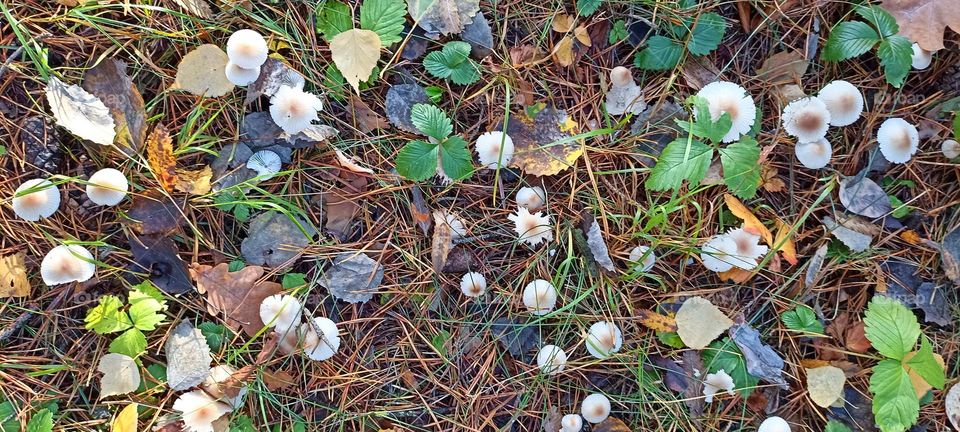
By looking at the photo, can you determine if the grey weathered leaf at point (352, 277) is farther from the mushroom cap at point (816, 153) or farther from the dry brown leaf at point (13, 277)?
the mushroom cap at point (816, 153)

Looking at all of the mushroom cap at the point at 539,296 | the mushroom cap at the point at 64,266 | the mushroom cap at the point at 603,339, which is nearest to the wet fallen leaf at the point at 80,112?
the mushroom cap at the point at 64,266

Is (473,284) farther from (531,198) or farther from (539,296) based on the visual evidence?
(531,198)

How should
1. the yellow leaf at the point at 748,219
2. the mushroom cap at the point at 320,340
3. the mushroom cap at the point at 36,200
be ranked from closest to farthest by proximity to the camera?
1. the mushroom cap at the point at 36,200
2. the mushroom cap at the point at 320,340
3. the yellow leaf at the point at 748,219

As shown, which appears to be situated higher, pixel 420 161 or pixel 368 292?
pixel 420 161

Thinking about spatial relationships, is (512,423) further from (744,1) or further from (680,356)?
(744,1)

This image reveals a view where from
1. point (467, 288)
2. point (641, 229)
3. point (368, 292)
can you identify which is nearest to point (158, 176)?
point (368, 292)

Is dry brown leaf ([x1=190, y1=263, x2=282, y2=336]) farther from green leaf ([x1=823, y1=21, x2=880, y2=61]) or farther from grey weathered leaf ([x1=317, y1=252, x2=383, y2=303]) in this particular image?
green leaf ([x1=823, y1=21, x2=880, y2=61])

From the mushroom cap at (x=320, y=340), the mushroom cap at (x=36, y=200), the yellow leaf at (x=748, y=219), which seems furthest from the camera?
the yellow leaf at (x=748, y=219)
